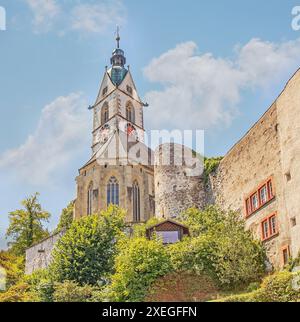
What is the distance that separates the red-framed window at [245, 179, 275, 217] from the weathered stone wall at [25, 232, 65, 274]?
49.4 feet

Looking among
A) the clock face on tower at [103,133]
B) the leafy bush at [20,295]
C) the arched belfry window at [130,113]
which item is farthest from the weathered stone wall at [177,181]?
the arched belfry window at [130,113]

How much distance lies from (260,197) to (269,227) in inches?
84.5

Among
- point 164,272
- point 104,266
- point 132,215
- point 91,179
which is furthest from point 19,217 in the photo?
point 164,272

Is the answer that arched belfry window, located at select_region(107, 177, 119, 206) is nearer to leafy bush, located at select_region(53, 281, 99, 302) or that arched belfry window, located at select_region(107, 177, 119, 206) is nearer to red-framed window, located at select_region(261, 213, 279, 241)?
leafy bush, located at select_region(53, 281, 99, 302)

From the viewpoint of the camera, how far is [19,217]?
4928 cm

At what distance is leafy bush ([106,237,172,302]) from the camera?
2298 cm

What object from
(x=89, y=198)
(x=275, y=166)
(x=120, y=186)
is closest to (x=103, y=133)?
(x=89, y=198)

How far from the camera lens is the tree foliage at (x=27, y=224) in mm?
48750

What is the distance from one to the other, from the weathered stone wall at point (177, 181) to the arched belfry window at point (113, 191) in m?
9.76

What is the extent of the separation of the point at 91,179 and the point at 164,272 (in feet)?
89.7

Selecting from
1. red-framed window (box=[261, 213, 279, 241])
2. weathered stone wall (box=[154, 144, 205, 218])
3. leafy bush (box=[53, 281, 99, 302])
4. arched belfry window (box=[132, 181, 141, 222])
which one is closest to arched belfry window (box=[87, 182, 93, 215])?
arched belfry window (box=[132, 181, 141, 222])

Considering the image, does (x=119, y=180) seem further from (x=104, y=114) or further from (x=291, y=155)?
(x=104, y=114)

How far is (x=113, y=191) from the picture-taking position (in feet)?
163
